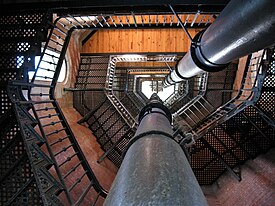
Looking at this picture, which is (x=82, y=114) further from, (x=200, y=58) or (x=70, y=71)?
(x=200, y=58)

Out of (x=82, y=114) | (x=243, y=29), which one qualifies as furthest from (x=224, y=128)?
(x=243, y=29)

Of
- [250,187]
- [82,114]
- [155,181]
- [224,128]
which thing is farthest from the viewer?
[82,114]

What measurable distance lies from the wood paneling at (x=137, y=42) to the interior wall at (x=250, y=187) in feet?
12.9

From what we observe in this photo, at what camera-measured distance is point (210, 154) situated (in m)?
5.50

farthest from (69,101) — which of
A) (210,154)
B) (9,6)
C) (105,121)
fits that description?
(210,154)

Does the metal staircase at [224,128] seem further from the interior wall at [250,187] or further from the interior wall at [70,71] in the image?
the interior wall at [70,71]

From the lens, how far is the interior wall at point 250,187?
3.73 metres

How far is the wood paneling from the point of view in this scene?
7.16 m

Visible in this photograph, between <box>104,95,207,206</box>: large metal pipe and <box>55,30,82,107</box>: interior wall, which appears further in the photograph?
<box>55,30,82,107</box>: interior wall

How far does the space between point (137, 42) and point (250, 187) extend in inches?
199

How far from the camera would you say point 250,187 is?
13.8 ft

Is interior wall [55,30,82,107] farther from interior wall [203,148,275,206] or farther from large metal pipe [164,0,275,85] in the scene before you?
large metal pipe [164,0,275,85]

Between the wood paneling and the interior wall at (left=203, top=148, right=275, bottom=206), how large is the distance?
393 centimetres

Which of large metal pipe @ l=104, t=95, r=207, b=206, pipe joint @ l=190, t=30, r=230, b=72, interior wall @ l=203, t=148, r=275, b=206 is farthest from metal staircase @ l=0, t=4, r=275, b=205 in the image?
large metal pipe @ l=104, t=95, r=207, b=206
